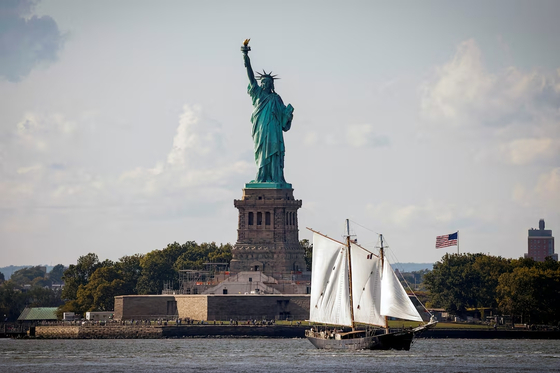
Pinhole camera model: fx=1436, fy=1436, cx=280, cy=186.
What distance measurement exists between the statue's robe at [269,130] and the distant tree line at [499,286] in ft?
74.4

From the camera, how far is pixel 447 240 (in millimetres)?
159625

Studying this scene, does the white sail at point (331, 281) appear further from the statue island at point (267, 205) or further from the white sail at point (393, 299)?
the statue island at point (267, 205)

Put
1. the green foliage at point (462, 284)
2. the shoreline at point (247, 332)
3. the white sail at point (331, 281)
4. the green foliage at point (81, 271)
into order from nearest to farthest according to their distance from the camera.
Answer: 1. the white sail at point (331, 281)
2. the shoreline at point (247, 332)
3. the green foliage at point (462, 284)
4. the green foliage at point (81, 271)

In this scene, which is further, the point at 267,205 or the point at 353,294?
the point at 267,205

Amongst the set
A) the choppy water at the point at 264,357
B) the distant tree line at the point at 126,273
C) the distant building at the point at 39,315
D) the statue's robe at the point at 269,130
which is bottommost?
the choppy water at the point at 264,357

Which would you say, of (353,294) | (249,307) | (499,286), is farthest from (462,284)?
(353,294)

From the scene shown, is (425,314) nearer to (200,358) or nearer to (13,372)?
(200,358)

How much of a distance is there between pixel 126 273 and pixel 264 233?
1186 inches

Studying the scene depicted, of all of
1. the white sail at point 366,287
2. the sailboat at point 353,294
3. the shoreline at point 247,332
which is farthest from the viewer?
the shoreline at point 247,332

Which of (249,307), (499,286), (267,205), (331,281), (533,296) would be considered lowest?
(249,307)

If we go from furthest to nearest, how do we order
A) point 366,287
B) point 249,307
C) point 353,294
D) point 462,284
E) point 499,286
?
point 462,284
point 499,286
point 249,307
point 353,294
point 366,287

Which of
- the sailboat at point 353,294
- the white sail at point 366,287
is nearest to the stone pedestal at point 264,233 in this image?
the sailboat at point 353,294

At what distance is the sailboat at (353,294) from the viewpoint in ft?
395

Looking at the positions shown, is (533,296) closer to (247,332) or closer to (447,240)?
(447,240)
